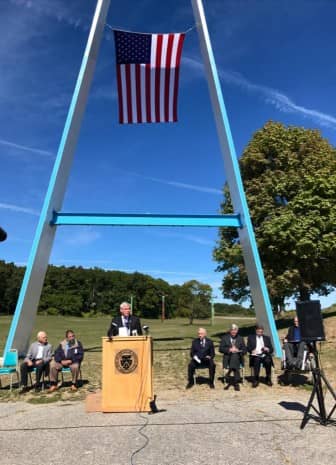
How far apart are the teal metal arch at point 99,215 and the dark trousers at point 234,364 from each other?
243 centimetres

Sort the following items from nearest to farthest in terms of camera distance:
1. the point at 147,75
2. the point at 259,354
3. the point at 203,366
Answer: the point at 203,366 → the point at 259,354 → the point at 147,75

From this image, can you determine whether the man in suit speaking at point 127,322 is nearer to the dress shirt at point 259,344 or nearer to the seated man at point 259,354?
the seated man at point 259,354

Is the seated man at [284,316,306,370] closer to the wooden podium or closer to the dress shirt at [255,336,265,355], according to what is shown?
the dress shirt at [255,336,265,355]

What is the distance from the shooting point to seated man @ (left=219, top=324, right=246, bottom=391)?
8758 millimetres

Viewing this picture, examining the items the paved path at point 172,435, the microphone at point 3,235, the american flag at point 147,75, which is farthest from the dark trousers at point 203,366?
the american flag at point 147,75

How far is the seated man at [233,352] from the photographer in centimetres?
876

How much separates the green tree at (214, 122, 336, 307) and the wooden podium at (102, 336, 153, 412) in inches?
474

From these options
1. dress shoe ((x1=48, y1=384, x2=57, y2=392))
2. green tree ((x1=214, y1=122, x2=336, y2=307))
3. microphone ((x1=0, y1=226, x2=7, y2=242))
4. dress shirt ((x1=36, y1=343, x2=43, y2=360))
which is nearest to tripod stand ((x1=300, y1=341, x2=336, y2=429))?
microphone ((x1=0, y1=226, x2=7, y2=242))

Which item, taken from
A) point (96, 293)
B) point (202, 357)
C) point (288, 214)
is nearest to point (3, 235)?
point (202, 357)

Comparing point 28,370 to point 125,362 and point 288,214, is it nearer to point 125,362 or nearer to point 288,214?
point 125,362

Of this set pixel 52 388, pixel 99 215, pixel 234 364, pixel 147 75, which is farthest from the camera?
pixel 99 215

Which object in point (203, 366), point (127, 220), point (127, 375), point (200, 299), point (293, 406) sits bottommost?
point (293, 406)

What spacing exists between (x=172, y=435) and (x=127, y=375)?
5.24 feet

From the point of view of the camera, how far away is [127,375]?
6383mm
